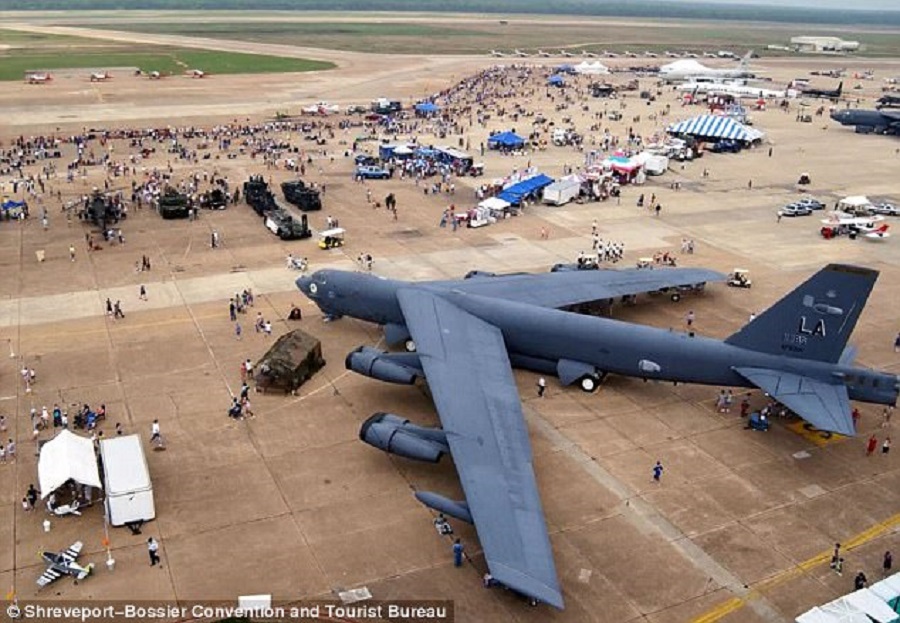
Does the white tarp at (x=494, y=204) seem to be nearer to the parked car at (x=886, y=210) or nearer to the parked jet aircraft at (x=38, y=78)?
the parked car at (x=886, y=210)

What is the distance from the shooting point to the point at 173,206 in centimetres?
7288

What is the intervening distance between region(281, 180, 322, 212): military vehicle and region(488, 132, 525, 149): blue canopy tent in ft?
126

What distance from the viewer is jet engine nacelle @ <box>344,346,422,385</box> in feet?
132

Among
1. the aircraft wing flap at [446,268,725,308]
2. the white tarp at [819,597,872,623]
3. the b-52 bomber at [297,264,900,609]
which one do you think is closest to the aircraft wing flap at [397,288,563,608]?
the b-52 bomber at [297,264,900,609]

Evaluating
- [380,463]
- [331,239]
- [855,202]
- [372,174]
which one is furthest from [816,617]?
[372,174]

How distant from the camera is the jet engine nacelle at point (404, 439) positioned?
3388 cm

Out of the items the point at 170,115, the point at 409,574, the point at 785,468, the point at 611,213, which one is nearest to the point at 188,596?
the point at 409,574

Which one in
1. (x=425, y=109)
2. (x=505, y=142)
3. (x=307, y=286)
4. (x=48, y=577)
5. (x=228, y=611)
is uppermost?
(x=307, y=286)

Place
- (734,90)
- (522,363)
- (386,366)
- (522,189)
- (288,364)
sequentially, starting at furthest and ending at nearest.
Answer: (734,90)
(522,189)
(522,363)
(288,364)
(386,366)

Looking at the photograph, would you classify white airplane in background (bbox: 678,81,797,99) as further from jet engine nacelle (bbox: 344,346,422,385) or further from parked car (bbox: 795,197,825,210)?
jet engine nacelle (bbox: 344,346,422,385)

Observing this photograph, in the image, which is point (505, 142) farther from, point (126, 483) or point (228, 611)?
point (228, 611)

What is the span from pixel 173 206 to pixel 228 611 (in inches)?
2087

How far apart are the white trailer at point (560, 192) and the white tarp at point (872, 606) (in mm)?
58281

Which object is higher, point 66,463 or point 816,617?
point 816,617
